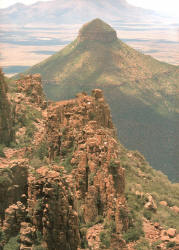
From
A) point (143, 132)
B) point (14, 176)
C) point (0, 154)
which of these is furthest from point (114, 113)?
point (14, 176)

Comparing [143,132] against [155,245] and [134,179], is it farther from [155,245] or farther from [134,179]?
[155,245]

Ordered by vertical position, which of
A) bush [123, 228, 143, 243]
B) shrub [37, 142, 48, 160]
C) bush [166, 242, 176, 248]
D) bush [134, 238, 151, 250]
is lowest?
bush [134, 238, 151, 250]

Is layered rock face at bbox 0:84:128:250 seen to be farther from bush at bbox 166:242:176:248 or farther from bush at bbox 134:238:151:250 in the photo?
bush at bbox 166:242:176:248

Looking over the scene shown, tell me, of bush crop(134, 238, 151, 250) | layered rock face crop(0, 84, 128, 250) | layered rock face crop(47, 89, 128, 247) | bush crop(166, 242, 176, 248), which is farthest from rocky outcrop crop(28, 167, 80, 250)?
bush crop(166, 242, 176, 248)

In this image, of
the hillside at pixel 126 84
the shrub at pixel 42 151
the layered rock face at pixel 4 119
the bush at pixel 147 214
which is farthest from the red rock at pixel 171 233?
the hillside at pixel 126 84

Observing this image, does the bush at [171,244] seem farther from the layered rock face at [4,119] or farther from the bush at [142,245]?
the layered rock face at [4,119]

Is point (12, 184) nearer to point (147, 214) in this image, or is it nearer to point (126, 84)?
point (147, 214)

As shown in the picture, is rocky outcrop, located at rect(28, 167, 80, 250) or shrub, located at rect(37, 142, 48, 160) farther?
shrub, located at rect(37, 142, 48, 160)
